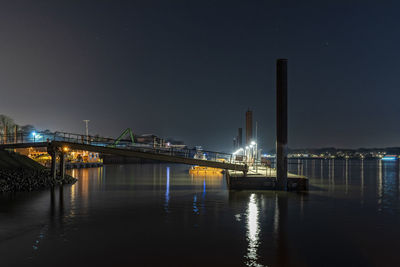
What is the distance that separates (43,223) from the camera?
2120 cm

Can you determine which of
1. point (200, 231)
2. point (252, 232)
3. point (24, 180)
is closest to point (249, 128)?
point (24, 180)

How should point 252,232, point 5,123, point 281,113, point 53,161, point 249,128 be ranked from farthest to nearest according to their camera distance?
1. point 5,123
2. point 249,128
3. point 53,161
4. point 281,113
5. point 252,232

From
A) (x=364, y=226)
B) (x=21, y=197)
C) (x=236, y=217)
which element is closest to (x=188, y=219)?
(x=236, y=217)

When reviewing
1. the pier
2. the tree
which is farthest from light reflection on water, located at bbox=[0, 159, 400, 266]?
the tree

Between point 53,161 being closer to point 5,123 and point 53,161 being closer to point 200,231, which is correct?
point 200,231

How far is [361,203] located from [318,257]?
19.7 m

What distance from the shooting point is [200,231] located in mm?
19641

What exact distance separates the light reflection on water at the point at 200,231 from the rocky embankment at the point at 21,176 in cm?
507

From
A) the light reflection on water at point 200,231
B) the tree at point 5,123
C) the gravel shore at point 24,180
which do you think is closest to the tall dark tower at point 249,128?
the light reflection on water at point 200,231

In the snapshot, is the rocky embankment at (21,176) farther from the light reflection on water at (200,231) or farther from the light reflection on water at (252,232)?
the light reflection on water at (252,232)

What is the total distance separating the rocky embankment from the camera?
3581 cm

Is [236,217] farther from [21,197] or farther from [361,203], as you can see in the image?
[21,197]

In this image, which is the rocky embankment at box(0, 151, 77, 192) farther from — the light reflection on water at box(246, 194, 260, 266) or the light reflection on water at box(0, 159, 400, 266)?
the light reflection on water at box(246, 194, 260, 266)

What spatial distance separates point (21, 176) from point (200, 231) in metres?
26.3
